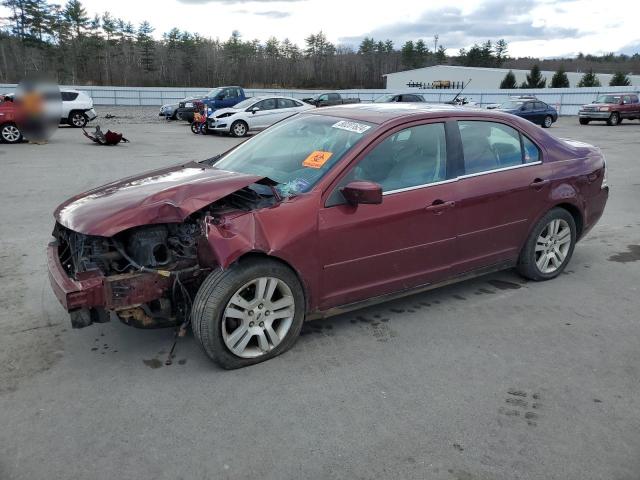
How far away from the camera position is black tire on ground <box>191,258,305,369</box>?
319 cm

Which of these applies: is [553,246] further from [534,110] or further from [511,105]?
[511,105]

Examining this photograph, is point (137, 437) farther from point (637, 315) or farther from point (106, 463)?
point (637, 315)

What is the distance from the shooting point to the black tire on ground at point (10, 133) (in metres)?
16.3

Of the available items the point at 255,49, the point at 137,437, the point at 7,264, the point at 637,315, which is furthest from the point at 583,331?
the point at 255,49

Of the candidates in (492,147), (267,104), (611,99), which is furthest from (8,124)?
(611,99)

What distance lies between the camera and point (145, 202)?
3.30 meters

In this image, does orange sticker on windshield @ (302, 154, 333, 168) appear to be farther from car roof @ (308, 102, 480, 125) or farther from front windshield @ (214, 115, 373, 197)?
car roof @ (308, 102, 480, 125)

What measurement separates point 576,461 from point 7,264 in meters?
5.29

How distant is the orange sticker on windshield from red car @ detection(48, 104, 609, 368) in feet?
0.04

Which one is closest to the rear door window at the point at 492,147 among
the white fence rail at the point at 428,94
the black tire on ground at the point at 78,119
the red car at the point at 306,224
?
the red car at the point at 306,224

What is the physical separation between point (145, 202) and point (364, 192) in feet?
4.61

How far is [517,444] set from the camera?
8.79 ft

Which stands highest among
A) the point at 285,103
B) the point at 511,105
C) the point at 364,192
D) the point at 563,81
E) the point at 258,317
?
the point at 563,81

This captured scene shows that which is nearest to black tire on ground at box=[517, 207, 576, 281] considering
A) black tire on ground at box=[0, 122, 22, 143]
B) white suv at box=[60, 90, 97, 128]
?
black tire on ground at box=[0, 122, 22, 143]
